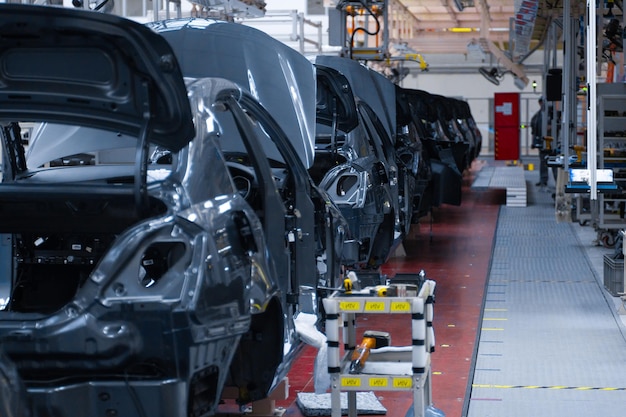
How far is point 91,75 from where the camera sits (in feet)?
13.2

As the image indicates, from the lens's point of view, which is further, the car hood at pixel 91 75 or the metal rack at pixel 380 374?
the metal rack at pixel 380 374

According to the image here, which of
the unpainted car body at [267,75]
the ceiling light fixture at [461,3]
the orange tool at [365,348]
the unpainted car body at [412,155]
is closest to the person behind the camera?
the orange tool at [365,348]

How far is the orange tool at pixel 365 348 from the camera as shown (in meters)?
5.12

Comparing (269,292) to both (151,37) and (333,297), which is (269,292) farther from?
(151,37)

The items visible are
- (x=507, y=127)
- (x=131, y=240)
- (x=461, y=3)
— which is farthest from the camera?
(x=507, y=127)

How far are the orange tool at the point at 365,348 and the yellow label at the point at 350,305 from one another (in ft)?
1.09

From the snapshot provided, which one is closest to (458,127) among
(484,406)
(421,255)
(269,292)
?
(421,255)

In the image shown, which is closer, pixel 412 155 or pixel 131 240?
pixel 131 240

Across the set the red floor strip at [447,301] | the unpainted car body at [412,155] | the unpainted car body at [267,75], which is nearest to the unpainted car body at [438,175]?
the unpainted car body at [412,155]

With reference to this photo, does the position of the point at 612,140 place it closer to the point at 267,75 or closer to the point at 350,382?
the point at 267,75

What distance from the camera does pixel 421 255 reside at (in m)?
13.0

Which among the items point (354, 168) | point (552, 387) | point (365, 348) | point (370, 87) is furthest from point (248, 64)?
point (370, 87)

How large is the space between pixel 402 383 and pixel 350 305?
1.34 feet

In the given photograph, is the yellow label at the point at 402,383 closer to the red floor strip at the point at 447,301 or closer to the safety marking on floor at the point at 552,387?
the red floor strip at the point at 447,301
